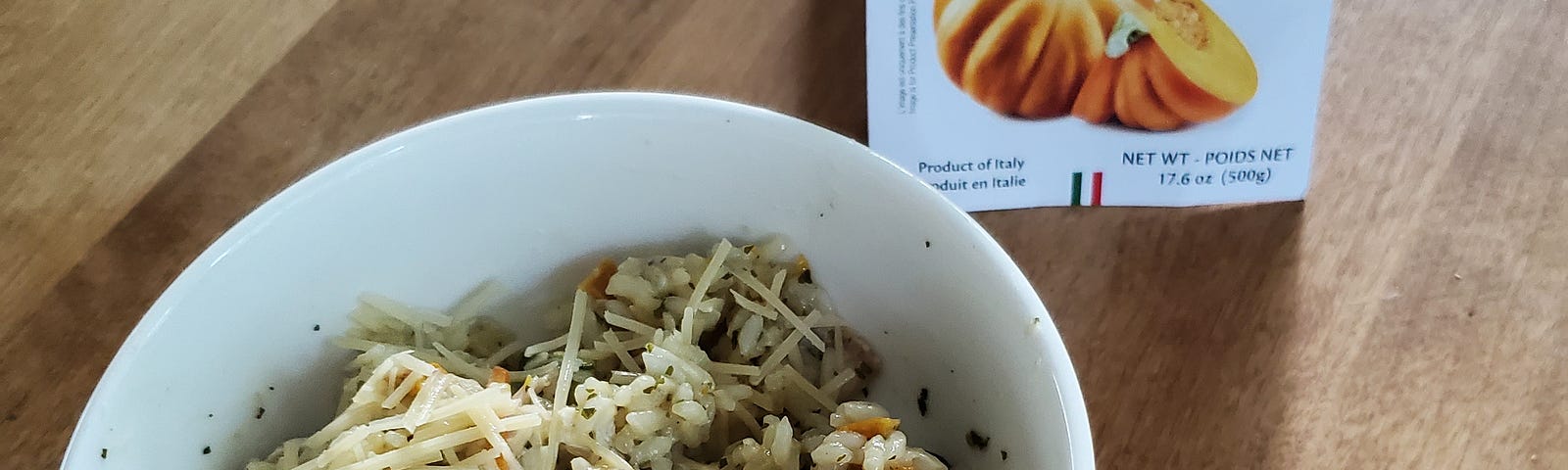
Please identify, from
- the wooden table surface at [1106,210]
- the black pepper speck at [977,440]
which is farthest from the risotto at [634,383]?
the wooden table surface at [1106,210]

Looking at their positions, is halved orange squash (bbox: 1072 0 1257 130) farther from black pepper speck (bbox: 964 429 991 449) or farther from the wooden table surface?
black pepper speck (bbox: 964 429 991 449)

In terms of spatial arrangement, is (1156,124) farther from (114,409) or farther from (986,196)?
(114,409)

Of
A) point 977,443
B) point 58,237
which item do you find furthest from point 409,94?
point 977,443

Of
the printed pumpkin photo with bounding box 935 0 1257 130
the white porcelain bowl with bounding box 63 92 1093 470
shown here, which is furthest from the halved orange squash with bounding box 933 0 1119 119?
the white porcelain bowl with bounding box 63 92 1093 470

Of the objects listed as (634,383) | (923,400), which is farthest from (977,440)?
(634,383)

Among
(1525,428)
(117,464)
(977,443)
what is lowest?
(1525,428)

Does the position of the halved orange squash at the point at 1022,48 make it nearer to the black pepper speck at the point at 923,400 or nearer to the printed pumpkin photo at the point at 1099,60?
the printed pumpkin photo at the point at 1099,60

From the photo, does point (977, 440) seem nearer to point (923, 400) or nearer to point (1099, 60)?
point (923, 400)
